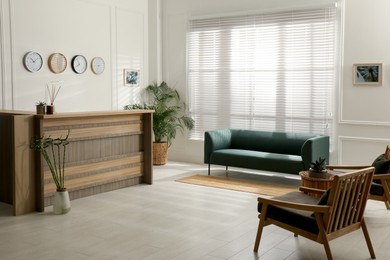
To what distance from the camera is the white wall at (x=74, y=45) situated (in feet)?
24.2

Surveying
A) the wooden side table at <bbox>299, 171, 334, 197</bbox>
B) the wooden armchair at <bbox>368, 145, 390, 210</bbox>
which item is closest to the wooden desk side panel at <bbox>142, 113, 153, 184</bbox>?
the wooden side table at <bbox>299, 171, 334, 197</bbox>

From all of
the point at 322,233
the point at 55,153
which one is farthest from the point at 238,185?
the point at 322,233

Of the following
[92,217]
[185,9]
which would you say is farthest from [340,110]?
[92,217]

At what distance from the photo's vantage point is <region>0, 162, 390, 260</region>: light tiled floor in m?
4.25

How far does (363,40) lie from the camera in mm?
7520

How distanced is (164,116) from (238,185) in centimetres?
252

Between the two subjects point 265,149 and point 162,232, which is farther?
point 265,149

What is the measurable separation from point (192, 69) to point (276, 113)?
2.03m

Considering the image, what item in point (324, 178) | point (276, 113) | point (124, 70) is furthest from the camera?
point (124, 70)

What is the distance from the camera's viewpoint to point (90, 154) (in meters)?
6.39

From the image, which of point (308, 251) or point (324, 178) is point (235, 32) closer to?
point (324, 178)

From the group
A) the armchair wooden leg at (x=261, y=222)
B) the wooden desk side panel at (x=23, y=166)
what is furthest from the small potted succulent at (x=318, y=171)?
the wooden desk side panel at (x=23, y=166)

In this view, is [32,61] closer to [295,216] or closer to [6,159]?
[6,159]

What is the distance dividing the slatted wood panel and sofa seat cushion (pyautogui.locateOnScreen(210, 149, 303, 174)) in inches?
53.7
